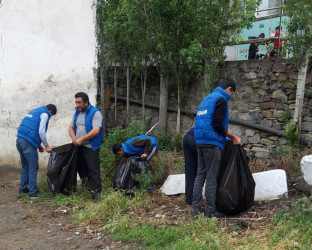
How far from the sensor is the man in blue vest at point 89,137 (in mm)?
5293

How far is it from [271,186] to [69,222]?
8.71ft

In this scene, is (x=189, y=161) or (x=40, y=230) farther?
(x=189, y=161)

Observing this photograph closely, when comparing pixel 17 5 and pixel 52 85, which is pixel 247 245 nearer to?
pixel 52 85

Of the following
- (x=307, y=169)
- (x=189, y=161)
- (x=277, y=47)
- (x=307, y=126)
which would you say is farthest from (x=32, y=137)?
(x=277, y=47)

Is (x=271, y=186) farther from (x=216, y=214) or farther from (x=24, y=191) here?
(x=24, y=191)

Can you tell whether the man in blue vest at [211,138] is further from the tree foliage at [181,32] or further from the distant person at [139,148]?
the tree foliage at [181,32]

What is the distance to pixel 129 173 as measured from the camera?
217 inches

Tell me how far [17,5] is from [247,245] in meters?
5.38

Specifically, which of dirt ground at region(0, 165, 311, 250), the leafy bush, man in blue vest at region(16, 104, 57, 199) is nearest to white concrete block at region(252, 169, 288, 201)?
dirt ground at region(0, 165, 311, 250)

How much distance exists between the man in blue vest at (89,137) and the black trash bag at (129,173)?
1.02 ft

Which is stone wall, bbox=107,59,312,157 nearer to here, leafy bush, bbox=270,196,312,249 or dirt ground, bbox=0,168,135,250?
leafy bush, bbox=270,196,312,249

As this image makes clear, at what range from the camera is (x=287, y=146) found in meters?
6.97

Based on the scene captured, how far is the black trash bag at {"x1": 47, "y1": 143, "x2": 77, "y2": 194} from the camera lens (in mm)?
5477

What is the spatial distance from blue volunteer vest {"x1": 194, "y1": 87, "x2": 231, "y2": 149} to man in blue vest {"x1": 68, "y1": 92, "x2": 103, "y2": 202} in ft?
5.46
